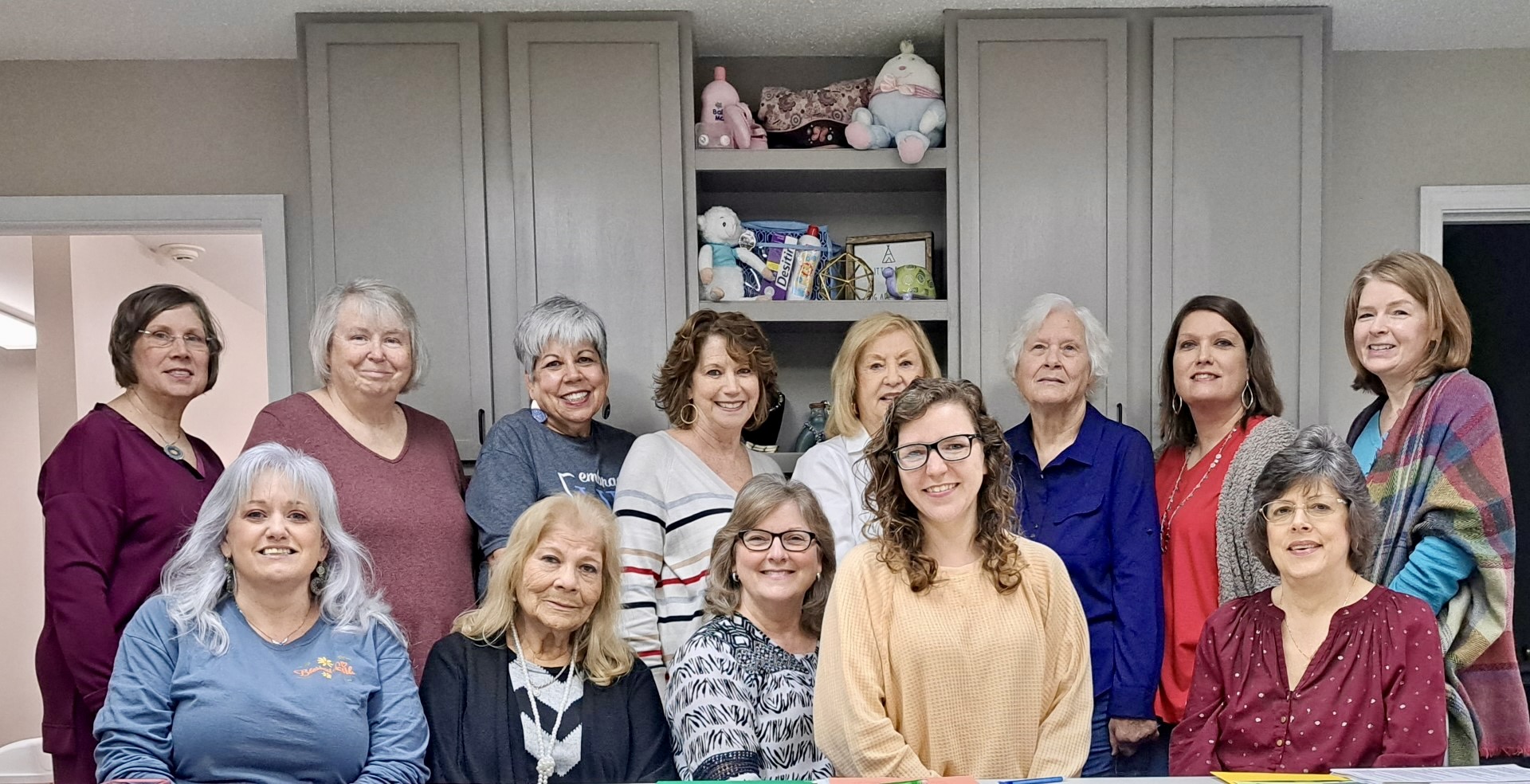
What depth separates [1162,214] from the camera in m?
3.03

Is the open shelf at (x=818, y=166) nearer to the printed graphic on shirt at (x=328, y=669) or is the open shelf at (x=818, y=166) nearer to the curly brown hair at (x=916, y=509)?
the curly brown hair at (x=916, y=509)

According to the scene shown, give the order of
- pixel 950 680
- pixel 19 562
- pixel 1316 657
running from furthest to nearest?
pixel 19 562 → pixel 1316 657 → pixel 950 680

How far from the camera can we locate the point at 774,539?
2.00 m

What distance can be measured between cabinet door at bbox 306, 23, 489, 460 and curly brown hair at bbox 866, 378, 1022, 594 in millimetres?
1490

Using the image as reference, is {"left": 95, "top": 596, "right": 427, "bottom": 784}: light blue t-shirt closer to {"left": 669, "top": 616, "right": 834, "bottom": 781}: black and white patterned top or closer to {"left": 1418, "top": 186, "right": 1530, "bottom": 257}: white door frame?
{"left": 669, "top": 616, "right": 834, "bottom": 781}: black and white patterned top

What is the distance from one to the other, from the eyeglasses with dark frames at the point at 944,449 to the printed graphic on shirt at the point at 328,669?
0.99 metres

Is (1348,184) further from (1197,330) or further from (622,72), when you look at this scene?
(622,72)

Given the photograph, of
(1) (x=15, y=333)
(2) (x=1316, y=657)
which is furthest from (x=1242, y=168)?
(1) (x=15, y=333)

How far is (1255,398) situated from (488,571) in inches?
63.4

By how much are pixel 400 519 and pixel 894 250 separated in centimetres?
157

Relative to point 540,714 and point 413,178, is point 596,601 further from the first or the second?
point 413,178

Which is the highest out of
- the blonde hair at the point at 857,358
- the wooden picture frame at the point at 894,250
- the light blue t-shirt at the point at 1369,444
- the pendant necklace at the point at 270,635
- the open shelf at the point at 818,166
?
the open shelf at the point at 818,166

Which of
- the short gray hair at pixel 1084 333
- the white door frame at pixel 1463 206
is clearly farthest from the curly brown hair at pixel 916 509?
the white door frame at pixel 1463 206

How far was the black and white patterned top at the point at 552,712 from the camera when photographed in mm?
1925
